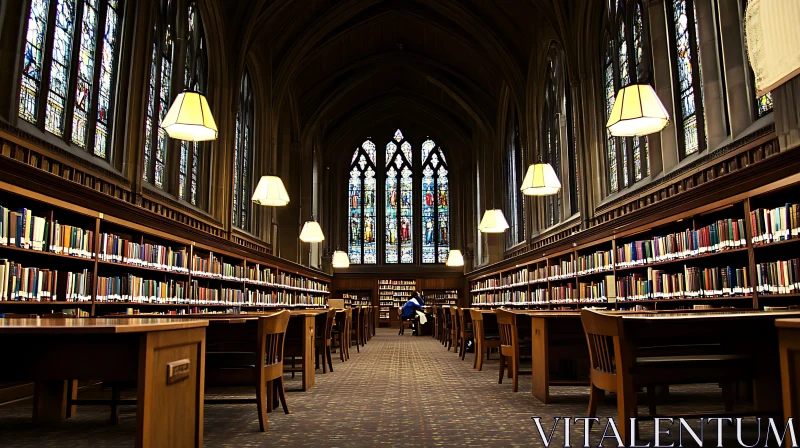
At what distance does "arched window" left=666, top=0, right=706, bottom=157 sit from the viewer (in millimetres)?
7895

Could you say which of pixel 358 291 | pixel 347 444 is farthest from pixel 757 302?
pixel 358 291

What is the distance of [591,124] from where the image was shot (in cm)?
1152

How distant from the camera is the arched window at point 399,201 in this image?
24531mm

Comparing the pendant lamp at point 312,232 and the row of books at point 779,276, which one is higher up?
the pendant lamp at point 312,232

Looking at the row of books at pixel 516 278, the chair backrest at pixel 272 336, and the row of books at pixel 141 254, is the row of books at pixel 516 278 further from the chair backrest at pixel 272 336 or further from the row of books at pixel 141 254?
the chair backrest at pixel 272 336

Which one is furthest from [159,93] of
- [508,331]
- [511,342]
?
[511,342]

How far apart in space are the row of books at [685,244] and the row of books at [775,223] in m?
0.24

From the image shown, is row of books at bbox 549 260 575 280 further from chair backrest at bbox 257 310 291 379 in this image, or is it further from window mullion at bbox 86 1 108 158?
window mullion at bbox 86 1 108 158

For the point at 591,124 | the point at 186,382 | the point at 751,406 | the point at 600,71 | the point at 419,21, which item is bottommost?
the point at 751,406

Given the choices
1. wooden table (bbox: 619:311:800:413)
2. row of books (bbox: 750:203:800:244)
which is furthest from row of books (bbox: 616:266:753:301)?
wooden table (bbox: 619:311:800:413)

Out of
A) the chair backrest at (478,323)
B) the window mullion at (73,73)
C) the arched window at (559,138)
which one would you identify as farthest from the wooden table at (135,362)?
the arched window at (559,138)

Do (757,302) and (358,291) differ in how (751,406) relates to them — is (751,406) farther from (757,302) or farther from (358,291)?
(358,291)

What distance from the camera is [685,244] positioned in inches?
250

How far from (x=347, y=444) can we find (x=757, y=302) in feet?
12.6
